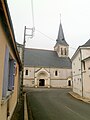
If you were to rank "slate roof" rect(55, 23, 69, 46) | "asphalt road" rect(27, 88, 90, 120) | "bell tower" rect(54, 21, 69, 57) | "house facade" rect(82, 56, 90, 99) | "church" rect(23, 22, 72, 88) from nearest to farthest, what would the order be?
"asphalt road" rect(27, 88, 90, 120) → "house facade" rect(82, 56, 90, 99) → "church" rect(23, 22, 72, 88) → "bell tower" rect(54, 21, 69, 57) → "slate roof" rect(55, 23, 69, 46)

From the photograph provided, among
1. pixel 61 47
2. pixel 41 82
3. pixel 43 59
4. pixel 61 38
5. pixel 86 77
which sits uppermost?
pixel 61 38

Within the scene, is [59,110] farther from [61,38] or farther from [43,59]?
[61,38]

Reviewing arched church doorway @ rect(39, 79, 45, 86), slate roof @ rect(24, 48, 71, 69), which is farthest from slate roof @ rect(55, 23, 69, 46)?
arched church doorway @ rect(39, 79, 45, 86)

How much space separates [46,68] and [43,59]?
12.1ft

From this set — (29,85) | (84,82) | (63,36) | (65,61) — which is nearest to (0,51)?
(84,82)

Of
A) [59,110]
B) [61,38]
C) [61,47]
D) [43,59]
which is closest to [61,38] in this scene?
[61,38]

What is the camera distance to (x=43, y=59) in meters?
55.9

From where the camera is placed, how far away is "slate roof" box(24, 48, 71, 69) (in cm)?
5364

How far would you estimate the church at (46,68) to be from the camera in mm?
51406

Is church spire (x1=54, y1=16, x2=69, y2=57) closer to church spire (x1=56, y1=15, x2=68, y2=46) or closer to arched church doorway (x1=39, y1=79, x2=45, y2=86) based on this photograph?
church spire (x1=56, y1=15, x2=68, y2=46)

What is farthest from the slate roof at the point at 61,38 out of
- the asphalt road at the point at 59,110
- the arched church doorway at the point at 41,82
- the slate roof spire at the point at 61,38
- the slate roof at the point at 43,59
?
the asphalt road at the point at 59,110

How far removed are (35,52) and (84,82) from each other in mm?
36862

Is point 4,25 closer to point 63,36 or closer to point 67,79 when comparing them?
point 67,79

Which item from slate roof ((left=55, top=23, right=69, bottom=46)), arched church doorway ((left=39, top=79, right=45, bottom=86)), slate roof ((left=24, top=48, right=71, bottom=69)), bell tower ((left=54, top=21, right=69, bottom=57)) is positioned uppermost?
slate roof ((left=55, top=23, right=69, bottom=46))
